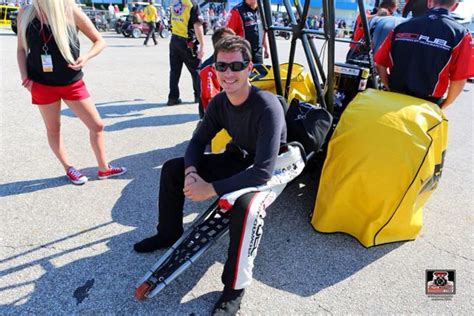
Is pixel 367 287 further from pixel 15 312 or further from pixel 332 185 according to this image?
pixel 15 312

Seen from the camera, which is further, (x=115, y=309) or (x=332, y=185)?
(x=332, y=185)

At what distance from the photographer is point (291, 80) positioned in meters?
3.71

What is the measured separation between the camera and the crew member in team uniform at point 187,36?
5430mm

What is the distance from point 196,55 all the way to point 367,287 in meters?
4.42

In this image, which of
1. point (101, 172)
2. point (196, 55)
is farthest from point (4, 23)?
point (101, 172)

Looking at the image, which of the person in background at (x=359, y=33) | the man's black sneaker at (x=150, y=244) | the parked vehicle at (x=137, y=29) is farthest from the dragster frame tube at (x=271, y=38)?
the parked vehicle at (x=137, y=29)

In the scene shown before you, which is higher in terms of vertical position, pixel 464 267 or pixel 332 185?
pixel 332 185

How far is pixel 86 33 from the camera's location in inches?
118

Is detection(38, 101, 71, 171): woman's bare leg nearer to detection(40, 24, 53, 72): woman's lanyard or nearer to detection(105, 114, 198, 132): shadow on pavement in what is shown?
detection(40, 24, 53, 72): woman's lanyard

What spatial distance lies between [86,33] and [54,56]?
0.36 m

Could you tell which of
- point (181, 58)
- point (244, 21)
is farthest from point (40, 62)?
point (181, 58)

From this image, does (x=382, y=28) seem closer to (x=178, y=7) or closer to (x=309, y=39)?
(x=309, y=39)

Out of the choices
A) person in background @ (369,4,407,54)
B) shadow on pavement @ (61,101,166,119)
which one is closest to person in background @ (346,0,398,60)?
person in background @ (369,4,407,54)

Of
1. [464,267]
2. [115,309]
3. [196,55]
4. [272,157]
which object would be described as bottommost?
[464,267]
